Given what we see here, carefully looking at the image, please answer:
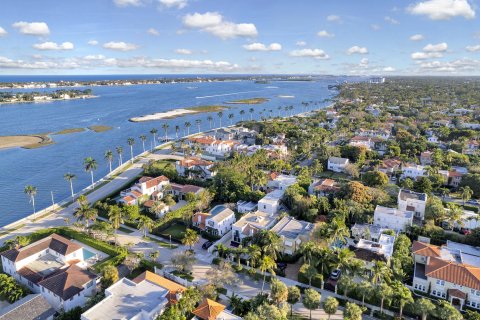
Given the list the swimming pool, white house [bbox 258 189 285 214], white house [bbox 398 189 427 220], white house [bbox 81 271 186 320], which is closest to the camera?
white house [bbox 81 271 186 320]

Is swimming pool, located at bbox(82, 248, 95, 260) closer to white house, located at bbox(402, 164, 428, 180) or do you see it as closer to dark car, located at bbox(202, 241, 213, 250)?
dark car, located at bbox(202, 241, 213, 250)

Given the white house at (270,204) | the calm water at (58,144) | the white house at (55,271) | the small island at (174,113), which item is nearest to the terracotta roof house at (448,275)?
the white house at (270,204)

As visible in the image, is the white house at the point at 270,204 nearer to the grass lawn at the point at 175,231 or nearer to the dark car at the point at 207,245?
the dark car at the point at 207,245

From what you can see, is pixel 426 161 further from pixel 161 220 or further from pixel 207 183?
pixel 161 220

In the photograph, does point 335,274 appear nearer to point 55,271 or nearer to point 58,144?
point 55,271

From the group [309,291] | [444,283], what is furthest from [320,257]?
[444,283]

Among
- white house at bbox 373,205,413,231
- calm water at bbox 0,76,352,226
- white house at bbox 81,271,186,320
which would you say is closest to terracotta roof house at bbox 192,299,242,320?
white house at bbox 81,271,186,320

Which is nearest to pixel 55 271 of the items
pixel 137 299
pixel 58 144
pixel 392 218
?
pixel 137 299
